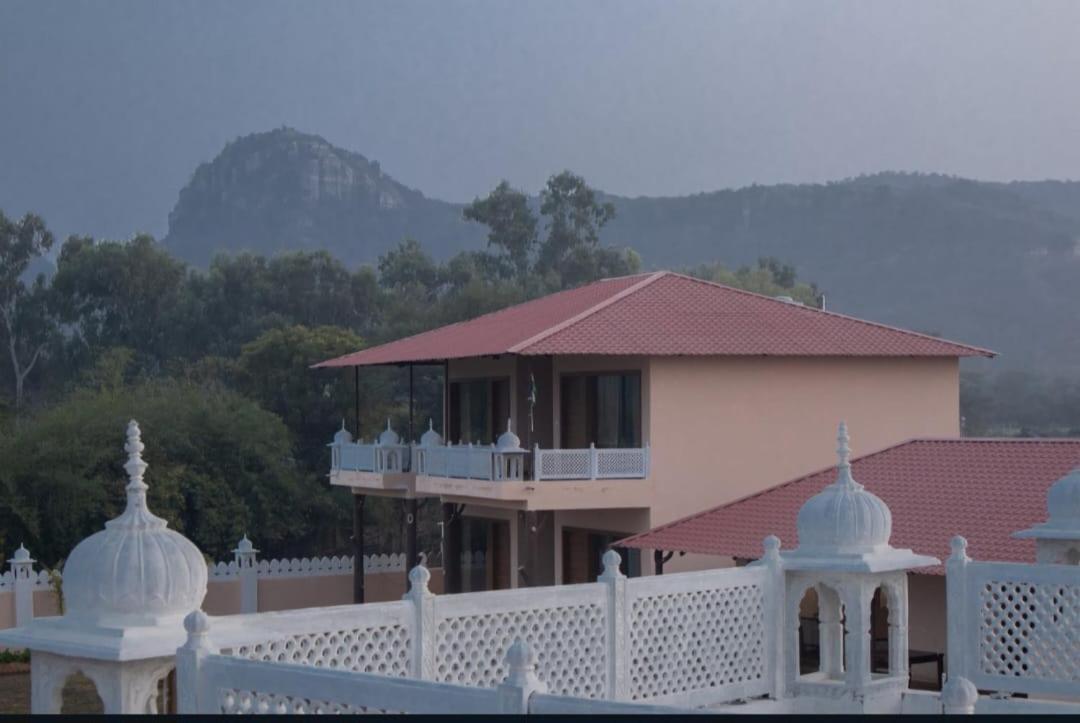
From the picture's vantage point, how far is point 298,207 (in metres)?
114

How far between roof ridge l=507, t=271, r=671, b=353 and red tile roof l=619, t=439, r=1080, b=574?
360 centimetres

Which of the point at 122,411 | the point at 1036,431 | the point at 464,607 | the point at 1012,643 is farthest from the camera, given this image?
the point at 1036,431

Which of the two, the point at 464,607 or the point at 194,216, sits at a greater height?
the point at 194,216

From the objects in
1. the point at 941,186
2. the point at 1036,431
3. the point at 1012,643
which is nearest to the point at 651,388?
the point at 1012,643

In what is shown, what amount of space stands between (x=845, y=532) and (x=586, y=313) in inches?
590

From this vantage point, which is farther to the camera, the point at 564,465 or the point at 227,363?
the point at 227,363

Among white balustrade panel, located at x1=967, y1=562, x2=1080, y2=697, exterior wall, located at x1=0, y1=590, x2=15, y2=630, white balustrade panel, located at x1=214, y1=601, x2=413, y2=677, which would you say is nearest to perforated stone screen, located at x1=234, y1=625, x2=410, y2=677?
white balustrade panel, located at x1=214, y1=601, x2=413, y2=677

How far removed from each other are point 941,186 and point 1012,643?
92.5 metres

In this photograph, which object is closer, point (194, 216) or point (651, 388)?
point (651, 388)

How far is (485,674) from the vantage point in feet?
37.0

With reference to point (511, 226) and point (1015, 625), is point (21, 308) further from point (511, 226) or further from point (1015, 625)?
point (1015, 625)

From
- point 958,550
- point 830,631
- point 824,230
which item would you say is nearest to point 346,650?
point 958,550

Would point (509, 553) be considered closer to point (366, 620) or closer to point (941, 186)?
point (366, 620)

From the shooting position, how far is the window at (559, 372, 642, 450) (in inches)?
1089
